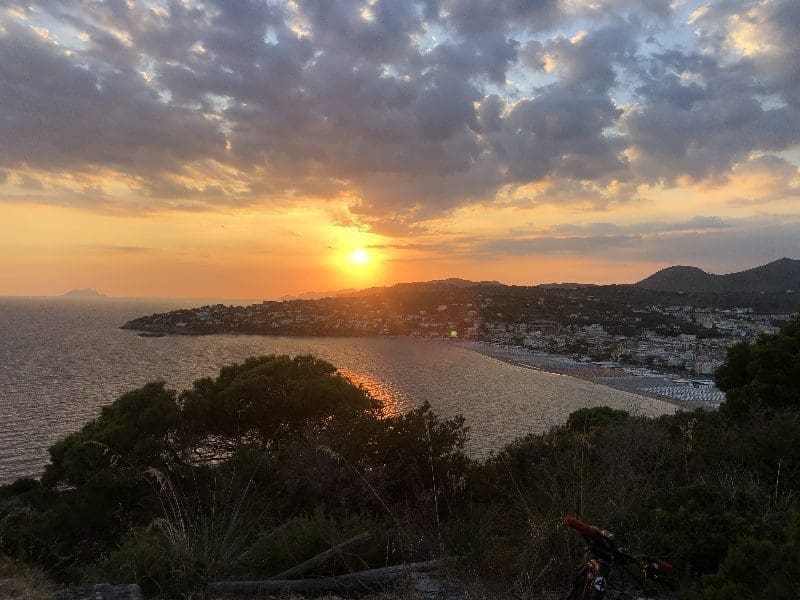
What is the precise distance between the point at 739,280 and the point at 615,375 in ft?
340

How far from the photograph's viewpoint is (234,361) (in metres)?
61.8

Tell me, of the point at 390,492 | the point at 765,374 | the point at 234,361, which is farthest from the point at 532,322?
the point at 390,492

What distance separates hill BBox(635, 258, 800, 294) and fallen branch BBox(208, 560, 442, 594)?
14579 cm

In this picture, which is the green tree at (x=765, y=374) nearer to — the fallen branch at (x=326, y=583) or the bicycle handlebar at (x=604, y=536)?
the bicycle handlebar at (x=604, y=536)

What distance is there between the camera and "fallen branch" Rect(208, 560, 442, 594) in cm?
413

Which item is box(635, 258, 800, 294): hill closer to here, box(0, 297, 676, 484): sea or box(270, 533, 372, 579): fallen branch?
box(0, 297, 676, 484): sea

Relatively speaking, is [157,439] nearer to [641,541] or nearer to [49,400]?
[641,541]

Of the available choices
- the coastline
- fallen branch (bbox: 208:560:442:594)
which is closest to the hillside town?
the coastline

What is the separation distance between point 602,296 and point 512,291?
2469 centimetres

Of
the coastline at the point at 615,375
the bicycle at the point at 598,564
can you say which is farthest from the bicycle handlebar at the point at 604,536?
the coastline at the point at 615,375

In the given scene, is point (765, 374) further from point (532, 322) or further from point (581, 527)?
point (532, 322)

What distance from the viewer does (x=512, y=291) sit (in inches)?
5827

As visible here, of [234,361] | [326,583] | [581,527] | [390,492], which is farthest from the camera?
[234,361]

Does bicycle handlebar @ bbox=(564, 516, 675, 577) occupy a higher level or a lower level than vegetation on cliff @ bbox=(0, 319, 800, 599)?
higher
